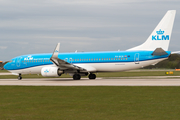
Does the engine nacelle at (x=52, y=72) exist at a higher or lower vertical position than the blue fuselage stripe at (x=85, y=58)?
lower

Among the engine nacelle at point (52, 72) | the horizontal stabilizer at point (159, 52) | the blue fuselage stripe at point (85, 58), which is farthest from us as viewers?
the blue fuselage stripe at point (85, 58)

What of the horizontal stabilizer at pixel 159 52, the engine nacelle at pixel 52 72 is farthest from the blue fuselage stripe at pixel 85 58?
the engine nacelle at pixel 52 72

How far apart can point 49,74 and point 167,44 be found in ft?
47.8

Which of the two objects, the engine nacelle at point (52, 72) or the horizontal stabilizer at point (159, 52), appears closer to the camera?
the horizontal stabilizer at point (159, 52)

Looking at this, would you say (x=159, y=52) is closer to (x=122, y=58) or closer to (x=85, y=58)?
(x=122, y=58)

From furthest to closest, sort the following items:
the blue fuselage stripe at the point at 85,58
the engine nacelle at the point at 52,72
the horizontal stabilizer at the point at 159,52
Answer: the blue fuselage stripe at the point at 85,58
the engine nacelle at the point at 52,72
the horizontal stabilizer at the point at 159,52

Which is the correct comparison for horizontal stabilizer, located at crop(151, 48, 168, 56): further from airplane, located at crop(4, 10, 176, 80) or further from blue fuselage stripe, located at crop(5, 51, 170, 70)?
blue fuselage stripe, located at crop(5, 51, 170, 70)

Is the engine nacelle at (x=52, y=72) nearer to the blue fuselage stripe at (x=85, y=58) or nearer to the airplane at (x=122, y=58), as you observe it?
the airplane at (x=122, y=58)

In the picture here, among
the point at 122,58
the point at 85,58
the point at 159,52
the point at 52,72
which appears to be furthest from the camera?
the point at 85,58

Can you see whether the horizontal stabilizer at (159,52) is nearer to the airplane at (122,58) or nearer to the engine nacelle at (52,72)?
the airplane at (122,58)

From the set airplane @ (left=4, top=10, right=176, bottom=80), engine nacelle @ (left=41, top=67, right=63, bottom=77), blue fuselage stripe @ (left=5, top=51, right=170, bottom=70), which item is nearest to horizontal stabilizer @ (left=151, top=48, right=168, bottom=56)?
airplane @ (left=4, top=10, right=176, bottom=80)

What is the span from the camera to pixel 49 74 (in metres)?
31.2

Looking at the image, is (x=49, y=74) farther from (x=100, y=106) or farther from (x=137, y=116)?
(x=137, y=116)

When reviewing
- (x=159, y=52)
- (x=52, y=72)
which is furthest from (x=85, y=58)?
(x=159, y=52)
